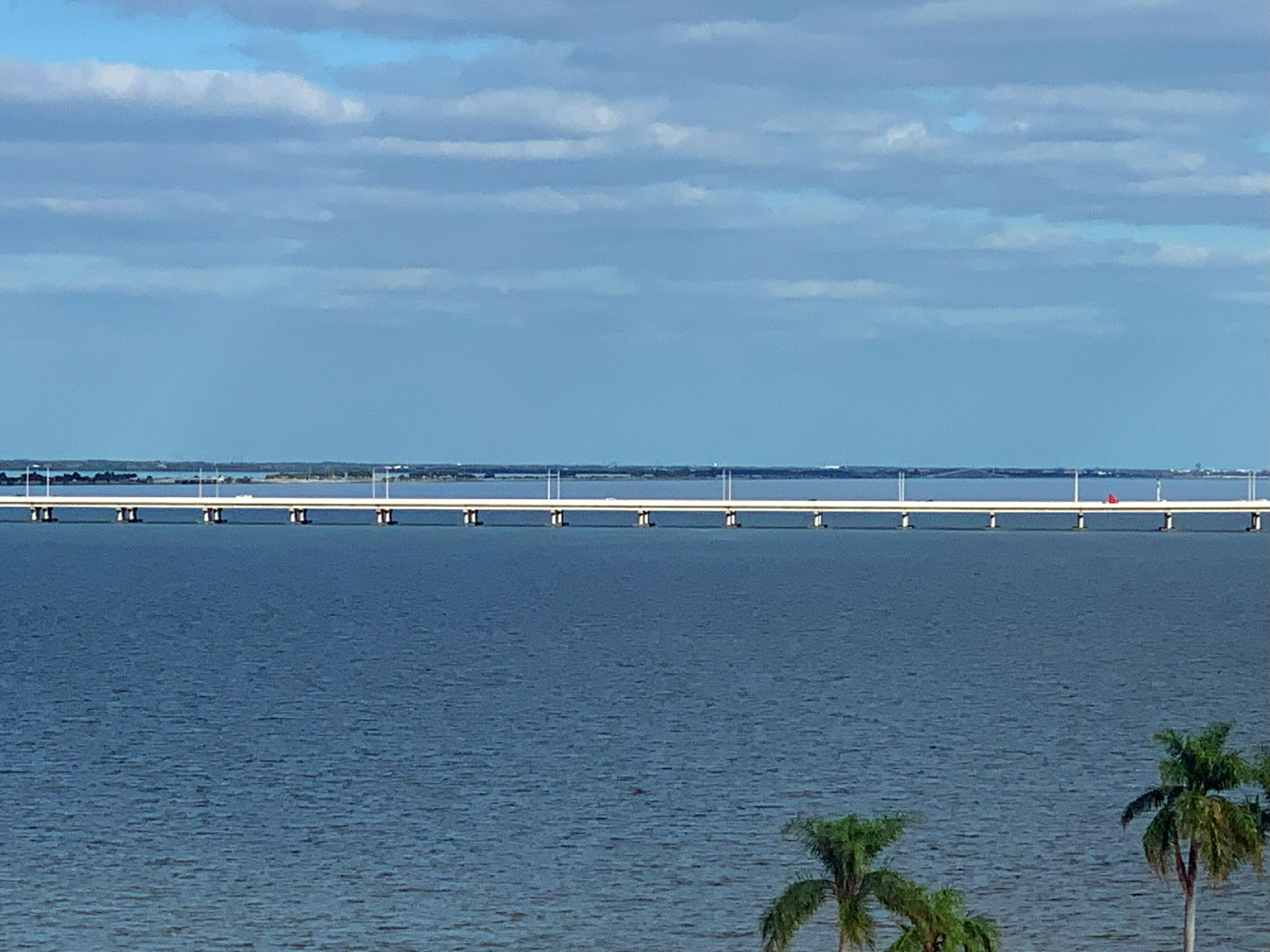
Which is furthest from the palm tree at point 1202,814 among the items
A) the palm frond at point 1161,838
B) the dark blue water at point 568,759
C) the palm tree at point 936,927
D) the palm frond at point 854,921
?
the dark blue water at point 568,759

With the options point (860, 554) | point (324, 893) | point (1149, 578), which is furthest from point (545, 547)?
point (324, 893)

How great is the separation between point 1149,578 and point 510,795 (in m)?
89.6

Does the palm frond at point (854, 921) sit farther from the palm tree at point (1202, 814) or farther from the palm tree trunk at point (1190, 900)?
the palm tree trunk at point (1190, 900)

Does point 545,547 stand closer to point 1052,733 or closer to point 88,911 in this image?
point 1052,733

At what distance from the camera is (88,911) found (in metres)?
33.5

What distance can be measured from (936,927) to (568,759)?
969 inches

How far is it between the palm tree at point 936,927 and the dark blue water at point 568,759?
8.13 meters

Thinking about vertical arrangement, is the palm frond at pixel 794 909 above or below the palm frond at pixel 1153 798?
below

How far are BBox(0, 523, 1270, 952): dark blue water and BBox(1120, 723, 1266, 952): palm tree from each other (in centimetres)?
562

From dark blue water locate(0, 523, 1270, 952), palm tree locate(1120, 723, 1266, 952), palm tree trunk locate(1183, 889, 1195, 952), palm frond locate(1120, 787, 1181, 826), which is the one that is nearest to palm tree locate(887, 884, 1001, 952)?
palm tree locate(1120, 723, 1266, 952)

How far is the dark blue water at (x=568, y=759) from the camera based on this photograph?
33.9 meters

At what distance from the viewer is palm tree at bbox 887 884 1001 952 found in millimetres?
23625

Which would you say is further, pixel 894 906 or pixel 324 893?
pixel 324 893

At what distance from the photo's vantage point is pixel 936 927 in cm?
2366
